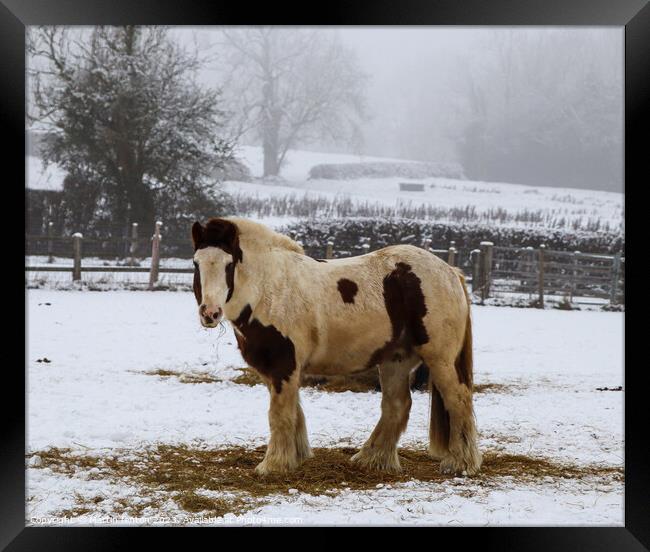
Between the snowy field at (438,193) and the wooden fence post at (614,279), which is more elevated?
the snowy field at (438,193)

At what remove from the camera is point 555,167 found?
3572 centimetres

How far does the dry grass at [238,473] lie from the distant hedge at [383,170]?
2413 centimetres

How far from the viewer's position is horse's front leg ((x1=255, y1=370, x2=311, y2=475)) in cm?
417

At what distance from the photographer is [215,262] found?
12.9 feet

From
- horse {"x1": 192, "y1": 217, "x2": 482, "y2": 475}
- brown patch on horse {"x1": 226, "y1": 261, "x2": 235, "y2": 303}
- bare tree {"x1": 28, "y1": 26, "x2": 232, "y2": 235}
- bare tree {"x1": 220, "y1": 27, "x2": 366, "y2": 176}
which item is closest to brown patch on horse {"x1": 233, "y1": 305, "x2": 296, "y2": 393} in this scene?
horse {"x1": 192, "y1": 217, "x2": 482, "y2": 475}

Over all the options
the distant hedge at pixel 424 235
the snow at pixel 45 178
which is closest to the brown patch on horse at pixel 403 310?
the distant hedge at pixel 424 235

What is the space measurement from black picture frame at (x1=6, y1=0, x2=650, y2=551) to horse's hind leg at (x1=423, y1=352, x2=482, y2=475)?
3.25 feet

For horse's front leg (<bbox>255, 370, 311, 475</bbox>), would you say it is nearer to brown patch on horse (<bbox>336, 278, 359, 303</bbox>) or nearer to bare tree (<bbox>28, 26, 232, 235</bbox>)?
brown patch on horse (<bbox>336, 278, 359, 303</bbox>)

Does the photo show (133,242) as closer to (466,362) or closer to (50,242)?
(50,242)

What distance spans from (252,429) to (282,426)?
1.24 m

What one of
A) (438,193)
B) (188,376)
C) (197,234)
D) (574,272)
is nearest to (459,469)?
(197,234)

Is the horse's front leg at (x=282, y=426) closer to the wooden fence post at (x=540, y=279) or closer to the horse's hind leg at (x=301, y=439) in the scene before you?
the horse's hind leg at (x=301, y=439)

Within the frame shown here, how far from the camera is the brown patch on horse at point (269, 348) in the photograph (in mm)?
4164
